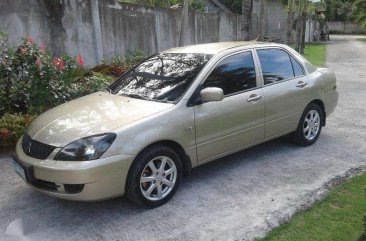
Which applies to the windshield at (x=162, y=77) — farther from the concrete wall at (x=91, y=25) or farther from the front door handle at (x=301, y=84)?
the concrete wall at (x=91, y=25)

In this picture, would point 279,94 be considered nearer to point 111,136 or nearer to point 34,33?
point 111,136

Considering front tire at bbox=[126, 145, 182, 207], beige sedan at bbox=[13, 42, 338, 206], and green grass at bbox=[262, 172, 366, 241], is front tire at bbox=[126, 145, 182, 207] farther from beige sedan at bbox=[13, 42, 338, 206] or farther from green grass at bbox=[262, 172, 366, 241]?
green grass at bbox=[262, 172, 366, 241]

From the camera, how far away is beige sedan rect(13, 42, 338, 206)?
3.92 m

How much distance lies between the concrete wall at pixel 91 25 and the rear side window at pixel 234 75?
569cm

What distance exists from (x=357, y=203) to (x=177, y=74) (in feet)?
8.01

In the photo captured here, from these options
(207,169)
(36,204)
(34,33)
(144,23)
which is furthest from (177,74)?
(144,23)

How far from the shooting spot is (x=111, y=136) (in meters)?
3.95

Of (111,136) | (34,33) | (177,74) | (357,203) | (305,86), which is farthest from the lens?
(34,33)

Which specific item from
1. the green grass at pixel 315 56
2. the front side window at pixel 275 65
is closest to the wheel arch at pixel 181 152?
the front side window at pixel 275 65

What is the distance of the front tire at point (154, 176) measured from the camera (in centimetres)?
411

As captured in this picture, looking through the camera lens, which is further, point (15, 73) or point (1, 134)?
point (15, 73)

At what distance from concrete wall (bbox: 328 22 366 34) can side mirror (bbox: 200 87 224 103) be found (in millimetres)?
60345

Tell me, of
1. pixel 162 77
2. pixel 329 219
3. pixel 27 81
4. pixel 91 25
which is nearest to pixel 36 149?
pixel 162 77

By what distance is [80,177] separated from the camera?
380 cm
